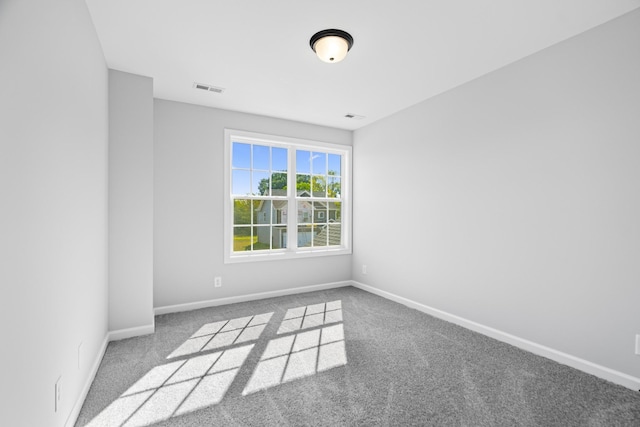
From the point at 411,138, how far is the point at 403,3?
2113mm

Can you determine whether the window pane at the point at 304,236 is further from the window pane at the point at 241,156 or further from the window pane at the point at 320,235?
the window pane at the point at 241,156

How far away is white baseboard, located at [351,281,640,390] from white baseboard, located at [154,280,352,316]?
131 centimetres

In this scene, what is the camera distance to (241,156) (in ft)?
14.3

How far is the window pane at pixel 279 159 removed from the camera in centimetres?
459

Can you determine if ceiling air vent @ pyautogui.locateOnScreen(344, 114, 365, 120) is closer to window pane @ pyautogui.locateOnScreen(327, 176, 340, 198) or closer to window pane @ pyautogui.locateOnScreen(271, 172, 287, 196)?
window pane @ pyautogui.locateOnScreen(327, 176, 340, 198)

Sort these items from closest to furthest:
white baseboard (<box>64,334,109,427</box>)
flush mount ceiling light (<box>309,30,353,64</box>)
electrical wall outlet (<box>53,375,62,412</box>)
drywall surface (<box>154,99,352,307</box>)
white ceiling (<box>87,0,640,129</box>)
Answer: electrical wall outlet (<box>53,375,62,412</box>) → white baseboard (<box>64,334,109,427</box>) → white ceiling (<box>87,0,640,129</box>) → flush mount ceiling light (<box>309,30,353,64</box>) → drywall surface (<box>154,99,352,307</box>)

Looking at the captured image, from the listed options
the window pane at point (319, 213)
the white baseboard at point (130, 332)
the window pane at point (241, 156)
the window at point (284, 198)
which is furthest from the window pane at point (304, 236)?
the white baseboard at point (130, 332)

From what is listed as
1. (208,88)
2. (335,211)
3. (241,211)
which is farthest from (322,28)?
(335,211)

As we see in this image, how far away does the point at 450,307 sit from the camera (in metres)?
3.51

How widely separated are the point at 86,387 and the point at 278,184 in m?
3.14

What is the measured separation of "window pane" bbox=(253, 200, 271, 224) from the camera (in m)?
4.46

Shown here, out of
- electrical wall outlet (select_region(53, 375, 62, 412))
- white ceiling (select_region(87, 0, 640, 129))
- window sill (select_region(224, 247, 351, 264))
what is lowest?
electrical wall outlet (select_region(53, 375, 62, 412))

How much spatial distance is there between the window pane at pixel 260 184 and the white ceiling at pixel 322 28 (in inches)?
46.0

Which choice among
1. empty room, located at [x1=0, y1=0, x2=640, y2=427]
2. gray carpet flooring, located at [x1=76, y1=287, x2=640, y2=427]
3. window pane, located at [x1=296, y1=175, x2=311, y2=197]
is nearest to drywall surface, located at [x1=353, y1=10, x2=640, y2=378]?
empty room, located at [x1=0, y1=0, x2=640, y2=427]
